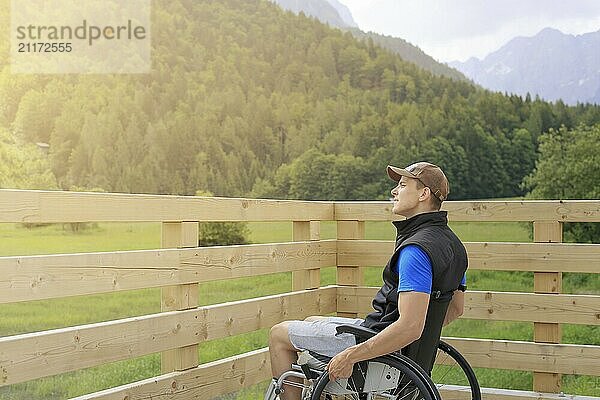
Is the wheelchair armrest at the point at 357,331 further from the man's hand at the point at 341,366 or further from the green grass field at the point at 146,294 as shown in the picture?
A: the green grass field at the point at 146,294

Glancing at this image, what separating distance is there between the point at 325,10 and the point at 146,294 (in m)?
4.94

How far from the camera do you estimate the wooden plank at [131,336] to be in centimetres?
272

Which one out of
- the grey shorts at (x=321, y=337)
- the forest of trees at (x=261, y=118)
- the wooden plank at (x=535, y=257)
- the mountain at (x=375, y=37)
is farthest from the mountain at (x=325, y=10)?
the grey shorts at (x=321, y=337)

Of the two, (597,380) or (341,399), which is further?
(597,380)

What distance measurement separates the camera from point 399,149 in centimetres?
1321

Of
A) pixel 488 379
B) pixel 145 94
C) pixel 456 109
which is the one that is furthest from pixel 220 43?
pixel 488 379

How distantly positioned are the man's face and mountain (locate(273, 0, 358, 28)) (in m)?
10.2

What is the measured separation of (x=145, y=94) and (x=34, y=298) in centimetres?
969

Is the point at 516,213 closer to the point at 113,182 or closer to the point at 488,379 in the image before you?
the point at 488,379

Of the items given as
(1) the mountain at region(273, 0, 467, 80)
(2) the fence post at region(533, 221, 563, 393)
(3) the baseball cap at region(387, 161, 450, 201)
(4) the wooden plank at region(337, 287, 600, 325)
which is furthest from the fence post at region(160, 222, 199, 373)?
(1) the mountain at region(273, 0, 467, 80)

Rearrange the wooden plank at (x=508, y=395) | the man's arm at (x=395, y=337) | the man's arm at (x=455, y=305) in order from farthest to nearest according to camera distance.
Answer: the wooden plank at (x=508, y=395)
the man's arm at (x=455, y=305)
the man's arm at (x=395, y=337)

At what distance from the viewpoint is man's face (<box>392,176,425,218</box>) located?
9.56 ft

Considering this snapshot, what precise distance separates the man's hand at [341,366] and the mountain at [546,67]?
1077cm

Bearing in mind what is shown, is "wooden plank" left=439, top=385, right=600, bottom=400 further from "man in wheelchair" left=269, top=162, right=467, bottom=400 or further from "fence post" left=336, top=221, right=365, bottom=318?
"man in wheelchair" left=269, top=162, right=467, bottom=400
